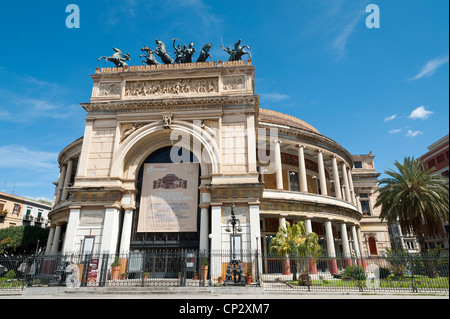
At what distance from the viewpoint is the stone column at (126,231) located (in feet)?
65.9

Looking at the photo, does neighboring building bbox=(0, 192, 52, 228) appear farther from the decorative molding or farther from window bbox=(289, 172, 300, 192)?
window bbox=(289, 172, 300, 192)

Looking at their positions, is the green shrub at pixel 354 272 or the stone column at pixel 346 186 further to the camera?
the stone column at pixel 346 186

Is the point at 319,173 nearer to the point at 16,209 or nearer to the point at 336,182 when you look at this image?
the point at 336,182

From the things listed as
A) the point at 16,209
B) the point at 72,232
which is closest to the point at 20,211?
the point at 16,209

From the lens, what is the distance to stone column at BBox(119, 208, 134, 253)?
20.1m

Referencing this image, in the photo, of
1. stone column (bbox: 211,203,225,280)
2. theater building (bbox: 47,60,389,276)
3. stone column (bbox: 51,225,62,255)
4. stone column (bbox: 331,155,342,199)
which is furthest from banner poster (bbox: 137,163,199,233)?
stone column (bbox: 331,155,342,199)

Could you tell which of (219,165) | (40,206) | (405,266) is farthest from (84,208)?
(40,206)

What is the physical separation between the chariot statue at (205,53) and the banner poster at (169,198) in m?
9.55

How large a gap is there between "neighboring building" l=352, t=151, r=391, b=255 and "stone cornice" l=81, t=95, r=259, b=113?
2845 cm

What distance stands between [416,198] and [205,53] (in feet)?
70.8

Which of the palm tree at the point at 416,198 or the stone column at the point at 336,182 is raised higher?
the stone column at the point at 336,182

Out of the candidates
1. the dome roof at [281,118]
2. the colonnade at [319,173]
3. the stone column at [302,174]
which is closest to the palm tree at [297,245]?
the colonnade at [319,173]

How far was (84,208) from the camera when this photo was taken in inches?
804

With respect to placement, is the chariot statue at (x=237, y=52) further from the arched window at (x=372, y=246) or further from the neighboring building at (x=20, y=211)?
the neighboring building at (x=20, y=211)
